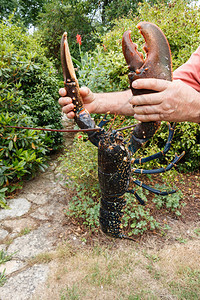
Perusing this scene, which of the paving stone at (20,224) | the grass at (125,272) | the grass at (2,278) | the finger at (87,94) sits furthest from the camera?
the paving stone at (20,224)

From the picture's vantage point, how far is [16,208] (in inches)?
138

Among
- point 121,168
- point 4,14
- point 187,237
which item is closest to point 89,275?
point 187,237

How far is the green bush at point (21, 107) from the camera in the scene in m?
3.57

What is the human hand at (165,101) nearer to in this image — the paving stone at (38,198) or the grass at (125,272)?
the grass at (125,272)

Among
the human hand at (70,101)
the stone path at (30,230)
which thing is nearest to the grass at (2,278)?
the stone path at (30,230)

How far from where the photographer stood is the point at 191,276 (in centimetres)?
226

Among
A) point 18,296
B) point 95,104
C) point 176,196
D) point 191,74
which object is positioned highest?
point 191,74

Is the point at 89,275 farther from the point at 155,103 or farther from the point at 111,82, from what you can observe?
the point at 111,82

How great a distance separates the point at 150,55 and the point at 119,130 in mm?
417

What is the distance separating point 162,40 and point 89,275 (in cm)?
234

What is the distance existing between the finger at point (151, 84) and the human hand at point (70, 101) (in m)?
0.39

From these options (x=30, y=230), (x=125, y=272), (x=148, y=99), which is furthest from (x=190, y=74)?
(x=30, y=230)

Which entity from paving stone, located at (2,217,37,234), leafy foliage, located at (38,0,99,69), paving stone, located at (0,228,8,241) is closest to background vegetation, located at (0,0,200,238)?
paving stone, located at (2,217,37,234)

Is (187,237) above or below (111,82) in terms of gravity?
below
